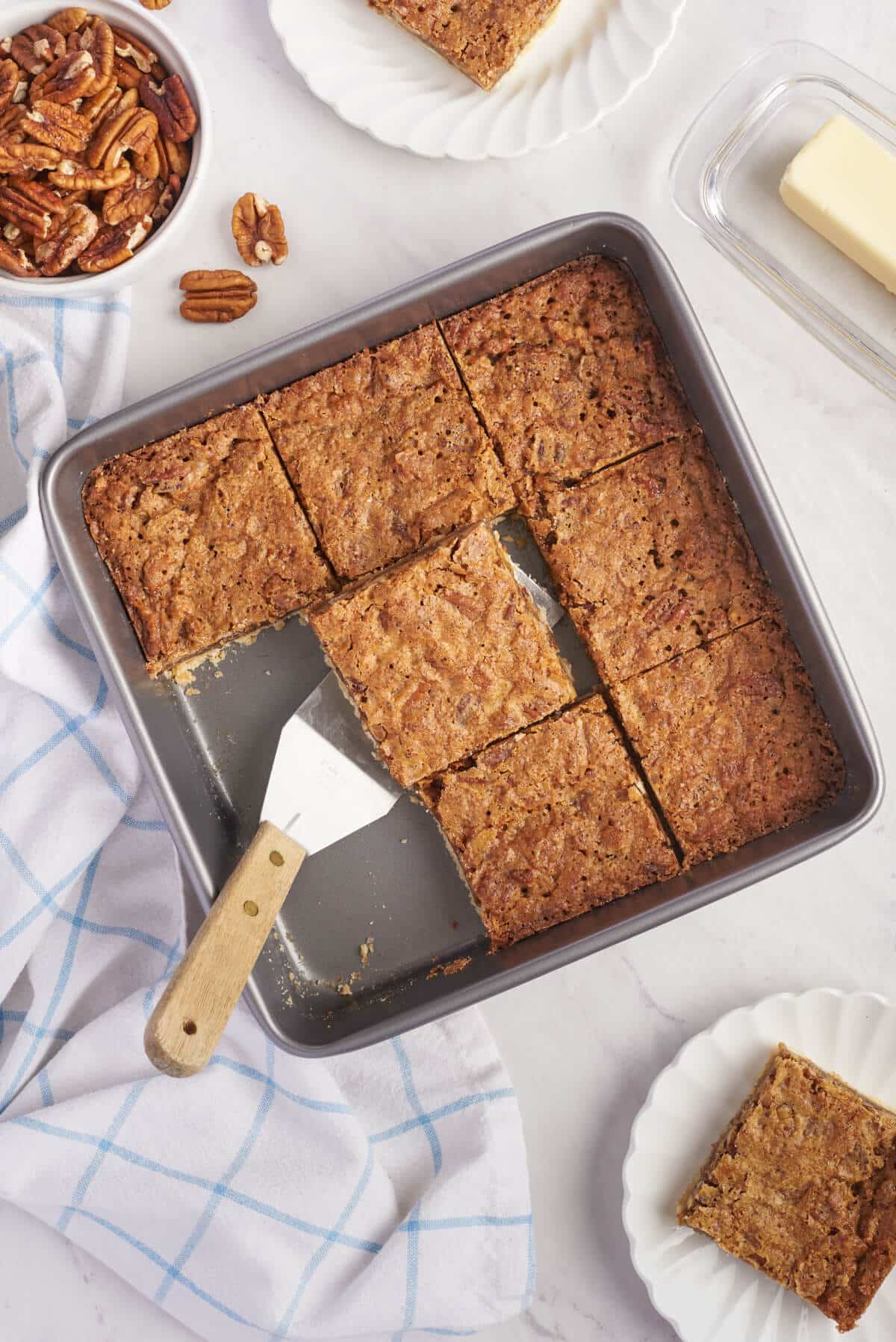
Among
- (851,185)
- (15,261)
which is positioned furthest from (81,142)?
(851,185)

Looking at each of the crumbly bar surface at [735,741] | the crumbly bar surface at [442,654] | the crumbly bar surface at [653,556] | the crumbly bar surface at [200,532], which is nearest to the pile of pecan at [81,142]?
the crumbly bar surface at [200,532]

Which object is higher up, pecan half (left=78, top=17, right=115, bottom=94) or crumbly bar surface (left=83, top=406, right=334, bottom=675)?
pecan half (left=78, top=17, right=115, bottom=94)

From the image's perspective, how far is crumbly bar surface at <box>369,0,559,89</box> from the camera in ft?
9.57

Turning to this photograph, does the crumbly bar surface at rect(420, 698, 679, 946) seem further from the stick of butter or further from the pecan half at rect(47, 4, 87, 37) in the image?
the pecan half at rect(47, 4, 87, 37)

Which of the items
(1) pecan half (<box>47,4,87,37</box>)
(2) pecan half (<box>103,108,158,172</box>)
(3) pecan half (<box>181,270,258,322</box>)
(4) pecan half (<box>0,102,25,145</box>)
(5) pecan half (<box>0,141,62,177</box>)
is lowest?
(3) pecan half (<box>181,270,258,322</box>)

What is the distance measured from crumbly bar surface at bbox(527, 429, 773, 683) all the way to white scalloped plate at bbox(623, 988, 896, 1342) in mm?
1108

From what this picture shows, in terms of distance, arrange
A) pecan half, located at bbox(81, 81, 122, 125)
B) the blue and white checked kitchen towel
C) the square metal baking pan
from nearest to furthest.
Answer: the square metal baking pan → pecan half, located at bbox(81, 81, 122, 125) → the blue and white checked kitchen towel

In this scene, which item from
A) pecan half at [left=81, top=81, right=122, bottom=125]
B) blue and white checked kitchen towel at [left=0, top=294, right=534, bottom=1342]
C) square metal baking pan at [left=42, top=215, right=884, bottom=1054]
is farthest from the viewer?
blue and white checked kitchen towel at [left=0, top=294, right=534, bottom=1342]

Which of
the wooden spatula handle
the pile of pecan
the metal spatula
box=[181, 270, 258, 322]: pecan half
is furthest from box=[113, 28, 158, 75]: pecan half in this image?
the wooden spatula handle

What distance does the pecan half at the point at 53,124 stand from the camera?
2818 millimetres

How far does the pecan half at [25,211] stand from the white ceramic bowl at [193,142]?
14 centimetres

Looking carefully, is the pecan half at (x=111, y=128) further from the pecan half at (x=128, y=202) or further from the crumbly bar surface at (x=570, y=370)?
the crumbly bar surface at (x=570, y=370)

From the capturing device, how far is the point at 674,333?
2.80 meters

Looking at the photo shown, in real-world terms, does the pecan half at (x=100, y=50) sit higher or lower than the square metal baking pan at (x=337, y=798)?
higher
